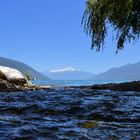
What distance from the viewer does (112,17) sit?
21.1 metres

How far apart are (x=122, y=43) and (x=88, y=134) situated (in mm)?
17234

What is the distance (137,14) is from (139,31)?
1150mm

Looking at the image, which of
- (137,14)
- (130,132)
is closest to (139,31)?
(137,14)

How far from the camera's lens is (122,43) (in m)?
22.2

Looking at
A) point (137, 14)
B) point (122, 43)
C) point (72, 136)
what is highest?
point (137, 14)

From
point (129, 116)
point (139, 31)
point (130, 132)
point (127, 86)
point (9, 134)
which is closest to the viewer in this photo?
point (9, 134)

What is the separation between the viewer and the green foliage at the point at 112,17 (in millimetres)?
20391

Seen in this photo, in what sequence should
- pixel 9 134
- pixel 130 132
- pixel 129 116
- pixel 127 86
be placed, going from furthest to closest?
pixel 127 86 → pixel 129 116 → pixel 130 132 → pixel 9 134

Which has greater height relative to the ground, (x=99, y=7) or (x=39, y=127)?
(x=99, y=7)

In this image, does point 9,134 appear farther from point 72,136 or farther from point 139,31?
point 139,31

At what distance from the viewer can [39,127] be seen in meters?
5.64

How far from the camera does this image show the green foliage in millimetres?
20391

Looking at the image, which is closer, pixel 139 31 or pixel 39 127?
pixel 39 127

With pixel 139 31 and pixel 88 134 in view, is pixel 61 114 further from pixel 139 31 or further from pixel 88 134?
pixel 139 31
